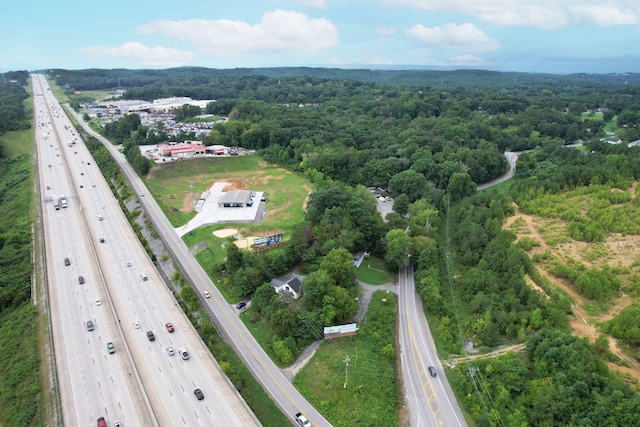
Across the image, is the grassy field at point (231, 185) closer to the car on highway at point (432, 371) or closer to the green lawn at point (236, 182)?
the green lawn at point (236, 182)

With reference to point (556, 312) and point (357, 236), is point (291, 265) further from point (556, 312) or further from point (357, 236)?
point (556, 312)

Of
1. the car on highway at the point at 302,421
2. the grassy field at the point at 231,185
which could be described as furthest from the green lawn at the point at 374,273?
the car on highway at the point at 302,421

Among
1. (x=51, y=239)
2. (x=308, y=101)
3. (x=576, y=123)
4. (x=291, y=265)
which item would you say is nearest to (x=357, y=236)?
(x=291, y=265)

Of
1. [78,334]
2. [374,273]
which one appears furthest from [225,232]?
[78,334]

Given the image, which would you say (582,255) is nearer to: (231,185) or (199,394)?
(199,394)

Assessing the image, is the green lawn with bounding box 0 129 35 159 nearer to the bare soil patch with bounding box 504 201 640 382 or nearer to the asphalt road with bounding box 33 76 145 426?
the asphalt road with bounding box 33 76 145 426

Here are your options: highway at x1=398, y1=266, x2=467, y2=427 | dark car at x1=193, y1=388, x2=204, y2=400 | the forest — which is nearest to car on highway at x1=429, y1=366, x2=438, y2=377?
highway at x1=398, y1=266, x2=467, y2=427
